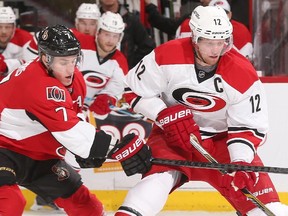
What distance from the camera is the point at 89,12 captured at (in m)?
5.18

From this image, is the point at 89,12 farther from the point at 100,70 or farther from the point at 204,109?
the point at 204,109

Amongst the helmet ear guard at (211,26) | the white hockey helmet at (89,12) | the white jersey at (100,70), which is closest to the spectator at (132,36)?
the white hockey helmet at (89,12)

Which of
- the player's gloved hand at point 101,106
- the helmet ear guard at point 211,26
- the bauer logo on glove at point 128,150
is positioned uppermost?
the helmet ear guard at point 211,26

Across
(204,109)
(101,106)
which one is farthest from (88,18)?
(204,109)

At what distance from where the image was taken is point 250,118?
137 inches

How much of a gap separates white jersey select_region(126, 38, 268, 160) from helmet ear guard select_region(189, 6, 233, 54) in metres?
0.10

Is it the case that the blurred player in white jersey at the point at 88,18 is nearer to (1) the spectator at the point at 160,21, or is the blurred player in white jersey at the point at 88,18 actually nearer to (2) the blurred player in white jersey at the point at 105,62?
(2) the blurred player in white jersey at the point at 105,62

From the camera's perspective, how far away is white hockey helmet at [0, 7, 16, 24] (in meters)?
5.23

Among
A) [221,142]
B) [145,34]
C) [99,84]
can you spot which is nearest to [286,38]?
[145,34]

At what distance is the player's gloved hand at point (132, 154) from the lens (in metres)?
3.28

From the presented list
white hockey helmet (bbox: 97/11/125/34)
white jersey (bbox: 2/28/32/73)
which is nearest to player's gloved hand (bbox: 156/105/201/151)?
white hockey helmet (bbox: 97/11/125/34)

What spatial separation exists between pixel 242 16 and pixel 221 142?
1.92m

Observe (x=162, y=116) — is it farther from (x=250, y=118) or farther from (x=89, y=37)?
(x=89, y=37)

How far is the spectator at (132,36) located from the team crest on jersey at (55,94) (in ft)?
6.76
